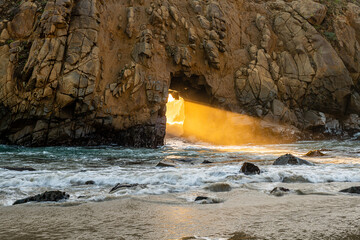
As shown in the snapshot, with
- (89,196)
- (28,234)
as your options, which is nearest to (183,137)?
(89,196)

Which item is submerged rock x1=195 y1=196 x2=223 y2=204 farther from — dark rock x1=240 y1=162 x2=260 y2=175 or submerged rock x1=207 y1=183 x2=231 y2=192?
dark rock x1=240 y1=162 x2=260 y2=175

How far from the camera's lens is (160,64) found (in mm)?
21797

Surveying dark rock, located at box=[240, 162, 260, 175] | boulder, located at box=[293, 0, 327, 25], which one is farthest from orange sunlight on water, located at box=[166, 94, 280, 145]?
dark rock, located at box=[240, 162, 260, 175]

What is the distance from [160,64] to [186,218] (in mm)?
19142

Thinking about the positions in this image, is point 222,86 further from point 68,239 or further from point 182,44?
point 68,239

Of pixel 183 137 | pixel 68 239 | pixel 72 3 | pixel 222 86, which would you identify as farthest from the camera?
pixel 183 137

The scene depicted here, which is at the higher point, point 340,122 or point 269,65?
point 269,65

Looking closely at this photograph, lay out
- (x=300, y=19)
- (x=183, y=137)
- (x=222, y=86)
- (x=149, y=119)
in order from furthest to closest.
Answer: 1. (x=183, y=137)
2. (x=300, y=19)
3. (x=222, y=86)
4. (x=149, y=119)

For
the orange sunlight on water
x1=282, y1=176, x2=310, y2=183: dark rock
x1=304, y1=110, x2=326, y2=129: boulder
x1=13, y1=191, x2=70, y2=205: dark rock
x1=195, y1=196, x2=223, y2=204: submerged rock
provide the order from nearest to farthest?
1. x1=195, y1=196, x2=223, y2=204: submerged rock
2. x1=13, y1=191, x2=70, y2=205: dark rock
3. x1=282, y1=176, x2=310, y2=183: dark rock
4. the orange sunlight on water
5. x1=304, y1=110, x2=326, y2=129: boulder

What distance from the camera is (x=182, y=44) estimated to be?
913 inches

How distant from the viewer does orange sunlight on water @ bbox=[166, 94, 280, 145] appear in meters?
24.5

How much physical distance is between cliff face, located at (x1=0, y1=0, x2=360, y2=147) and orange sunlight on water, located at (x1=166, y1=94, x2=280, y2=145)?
3.26 feet

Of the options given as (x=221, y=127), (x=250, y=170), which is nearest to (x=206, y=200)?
(x=250, y=170)

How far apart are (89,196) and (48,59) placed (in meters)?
14.9
